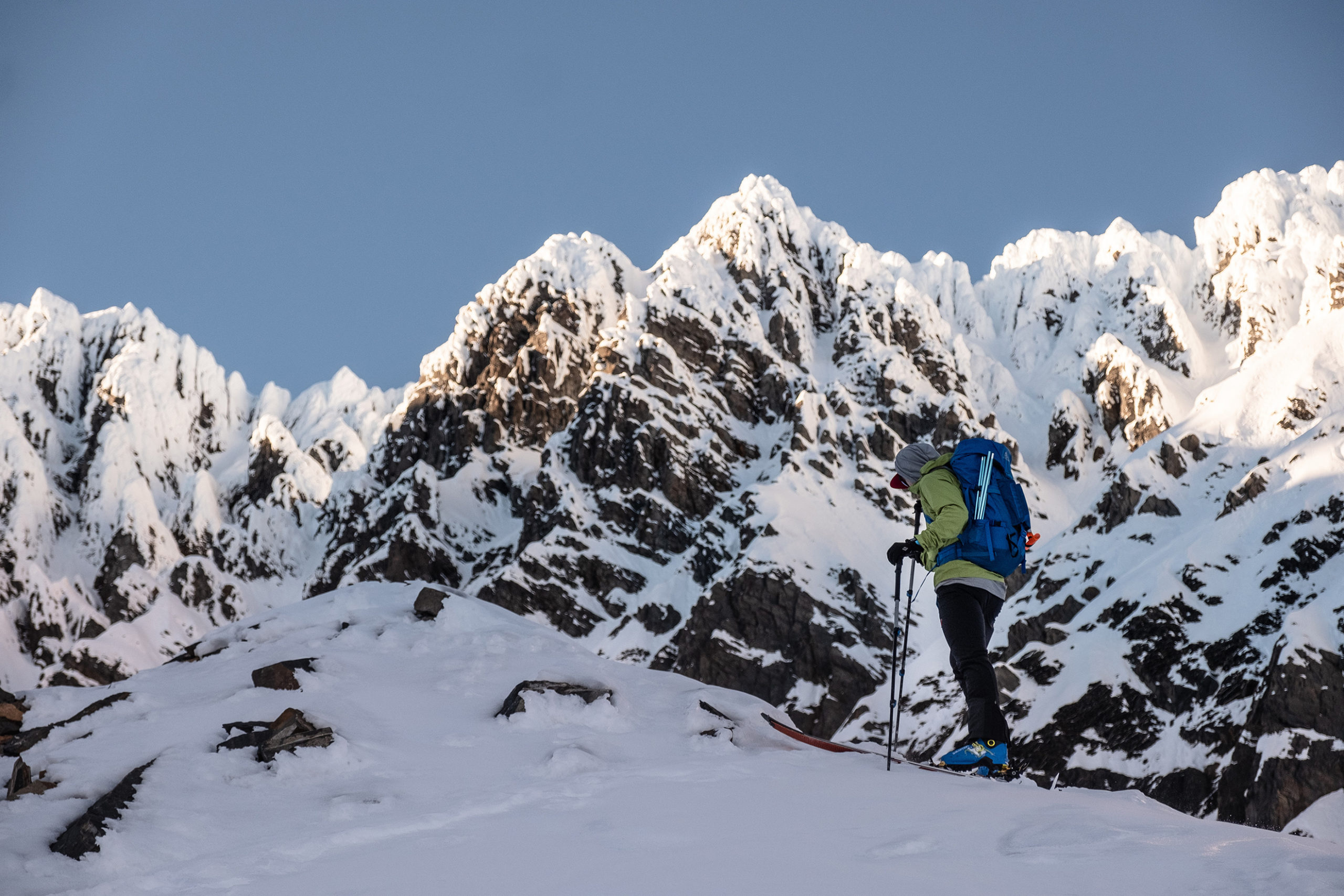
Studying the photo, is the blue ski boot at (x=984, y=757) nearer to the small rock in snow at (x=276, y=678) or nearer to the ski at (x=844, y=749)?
the ski at (x=844, y=749)

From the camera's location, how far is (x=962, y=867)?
17.9 ft

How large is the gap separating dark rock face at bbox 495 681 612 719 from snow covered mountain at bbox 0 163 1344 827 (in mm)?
65682

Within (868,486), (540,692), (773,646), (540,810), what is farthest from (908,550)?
(868,486)

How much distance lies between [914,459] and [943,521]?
106 centimetres

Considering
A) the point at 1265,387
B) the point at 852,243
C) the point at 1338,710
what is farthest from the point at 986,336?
the point at 1338,710

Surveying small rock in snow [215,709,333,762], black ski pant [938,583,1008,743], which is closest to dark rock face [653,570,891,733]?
small rock in snow [215,709,333,762]

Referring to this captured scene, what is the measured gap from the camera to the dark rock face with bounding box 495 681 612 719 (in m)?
10.7

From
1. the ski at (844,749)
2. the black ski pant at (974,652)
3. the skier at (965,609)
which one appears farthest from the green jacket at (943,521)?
the ski at (844,749)

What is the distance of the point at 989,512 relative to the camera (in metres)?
8.55

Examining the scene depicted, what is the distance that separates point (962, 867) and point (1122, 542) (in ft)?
350

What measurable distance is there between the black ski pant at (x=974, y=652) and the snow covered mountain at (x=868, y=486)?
66070mm

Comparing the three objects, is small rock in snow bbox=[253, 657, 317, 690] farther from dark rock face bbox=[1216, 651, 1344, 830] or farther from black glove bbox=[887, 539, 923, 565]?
dark rock face bbox=[1216, 651, 1344, 830]

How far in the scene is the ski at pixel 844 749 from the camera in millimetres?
8883

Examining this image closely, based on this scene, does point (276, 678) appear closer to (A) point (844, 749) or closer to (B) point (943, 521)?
(A) point (844, 749)
